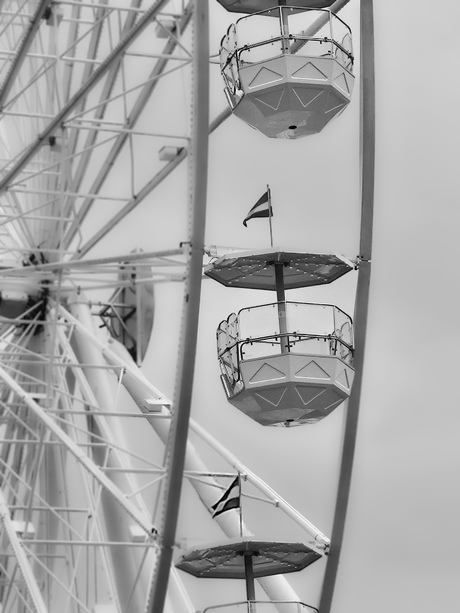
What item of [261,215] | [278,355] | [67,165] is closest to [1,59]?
[67,165]

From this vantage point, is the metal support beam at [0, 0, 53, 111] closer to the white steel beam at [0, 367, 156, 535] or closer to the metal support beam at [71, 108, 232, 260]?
the metal support beam at [71, 108, 232, 260]

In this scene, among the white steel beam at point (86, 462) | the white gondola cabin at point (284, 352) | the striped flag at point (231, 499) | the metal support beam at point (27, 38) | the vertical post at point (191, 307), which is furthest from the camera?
the metal support beam at point (27, 38)

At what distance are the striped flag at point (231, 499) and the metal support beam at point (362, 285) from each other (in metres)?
1.62

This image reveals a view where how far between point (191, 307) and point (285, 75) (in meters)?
2.76

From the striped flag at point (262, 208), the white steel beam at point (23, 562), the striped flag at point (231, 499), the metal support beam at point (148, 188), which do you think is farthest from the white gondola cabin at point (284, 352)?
the white steel beam at point (23, 562)

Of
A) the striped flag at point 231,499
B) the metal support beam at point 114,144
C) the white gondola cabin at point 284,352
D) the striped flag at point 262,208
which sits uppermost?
the metal support beam at point 114,144

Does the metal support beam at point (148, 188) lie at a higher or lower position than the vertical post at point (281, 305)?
higher

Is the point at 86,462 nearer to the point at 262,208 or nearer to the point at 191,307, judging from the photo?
the point at 191,307

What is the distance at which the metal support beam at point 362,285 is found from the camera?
61.3 ft

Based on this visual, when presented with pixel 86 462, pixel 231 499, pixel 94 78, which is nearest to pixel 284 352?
pixel 231 499

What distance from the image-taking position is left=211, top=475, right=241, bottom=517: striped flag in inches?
704

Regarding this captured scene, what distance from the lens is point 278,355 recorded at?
59.5 feet

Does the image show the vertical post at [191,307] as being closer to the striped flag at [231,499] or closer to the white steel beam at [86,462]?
the white steel beam at [86,462]

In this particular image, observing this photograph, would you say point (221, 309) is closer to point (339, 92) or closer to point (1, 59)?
point (1, 59)
